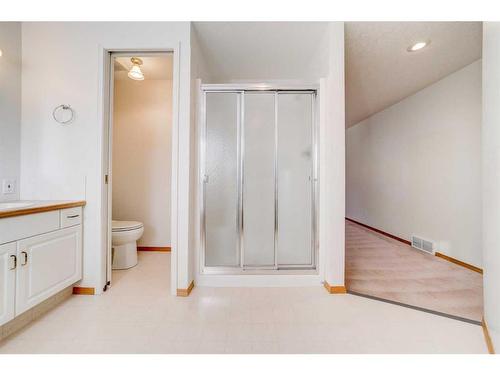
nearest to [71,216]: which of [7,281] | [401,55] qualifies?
[7,281]

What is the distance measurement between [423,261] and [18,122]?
4239mm

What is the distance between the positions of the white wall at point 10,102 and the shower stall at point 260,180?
1492 millimetres

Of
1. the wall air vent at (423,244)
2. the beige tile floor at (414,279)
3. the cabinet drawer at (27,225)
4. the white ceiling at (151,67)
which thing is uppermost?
the white ceiling at (151,67)

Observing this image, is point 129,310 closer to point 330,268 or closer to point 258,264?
point 258,264

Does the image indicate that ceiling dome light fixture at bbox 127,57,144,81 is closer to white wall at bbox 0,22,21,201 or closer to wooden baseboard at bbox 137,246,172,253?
white wall at bbox 0,22,21,201

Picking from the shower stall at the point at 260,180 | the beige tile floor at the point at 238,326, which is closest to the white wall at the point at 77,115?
the beige tile floor at the point at 238,326

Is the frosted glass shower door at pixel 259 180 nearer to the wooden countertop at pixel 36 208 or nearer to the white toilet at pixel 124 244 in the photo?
the white toilet at pixel 124 244

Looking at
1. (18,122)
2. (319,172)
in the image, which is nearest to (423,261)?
(319,172)

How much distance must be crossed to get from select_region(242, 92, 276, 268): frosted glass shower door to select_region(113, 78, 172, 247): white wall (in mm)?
1402

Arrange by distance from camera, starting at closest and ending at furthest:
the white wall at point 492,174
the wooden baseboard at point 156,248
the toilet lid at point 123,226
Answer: the white wall at point 492,174, the toilet lid at point 123,226, the wooden baseboard at point 156,248

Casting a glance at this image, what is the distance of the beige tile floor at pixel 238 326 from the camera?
1.26 metres

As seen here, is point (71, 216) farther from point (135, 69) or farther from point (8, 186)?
point (135, 69)

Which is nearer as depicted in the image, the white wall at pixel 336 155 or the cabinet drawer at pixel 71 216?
the cabinet drawer at pixel 71 216

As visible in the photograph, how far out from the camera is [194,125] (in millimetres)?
2033
